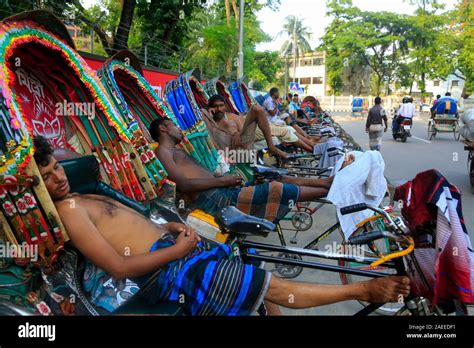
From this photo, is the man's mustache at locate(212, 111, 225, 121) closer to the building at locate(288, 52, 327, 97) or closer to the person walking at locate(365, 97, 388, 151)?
the person walking at locate(365, 97, 388, 151)

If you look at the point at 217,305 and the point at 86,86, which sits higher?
the point at 86,86

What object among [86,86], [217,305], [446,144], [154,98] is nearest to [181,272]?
[217,305]

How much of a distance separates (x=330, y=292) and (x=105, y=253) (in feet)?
3.47

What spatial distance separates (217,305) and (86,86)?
A: 71.1 inches

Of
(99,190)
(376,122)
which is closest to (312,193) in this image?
(99,190)

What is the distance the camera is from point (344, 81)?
42125mm

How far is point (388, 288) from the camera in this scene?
67.5 inches

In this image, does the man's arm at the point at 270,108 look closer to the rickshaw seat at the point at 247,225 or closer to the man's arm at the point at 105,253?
the rickshaw seat at the point at 247,225

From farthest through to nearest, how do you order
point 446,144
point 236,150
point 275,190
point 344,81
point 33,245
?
1. point 344,81
2. point 446,144
3. point 236,150
4. point 275,190
5. point 33,245

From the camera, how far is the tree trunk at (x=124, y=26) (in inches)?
333

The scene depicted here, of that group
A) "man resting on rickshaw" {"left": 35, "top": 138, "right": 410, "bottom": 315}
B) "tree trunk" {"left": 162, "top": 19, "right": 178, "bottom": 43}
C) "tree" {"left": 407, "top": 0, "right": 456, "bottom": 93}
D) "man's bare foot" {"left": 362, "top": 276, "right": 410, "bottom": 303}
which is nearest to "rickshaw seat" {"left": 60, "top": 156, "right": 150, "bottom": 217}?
"man resting on rickshaw" {"left": 35, "top": 138, "right": 410, "bottom": 315}

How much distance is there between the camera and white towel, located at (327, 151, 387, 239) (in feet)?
9.13

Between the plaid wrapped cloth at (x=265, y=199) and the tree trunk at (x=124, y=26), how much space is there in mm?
6399
